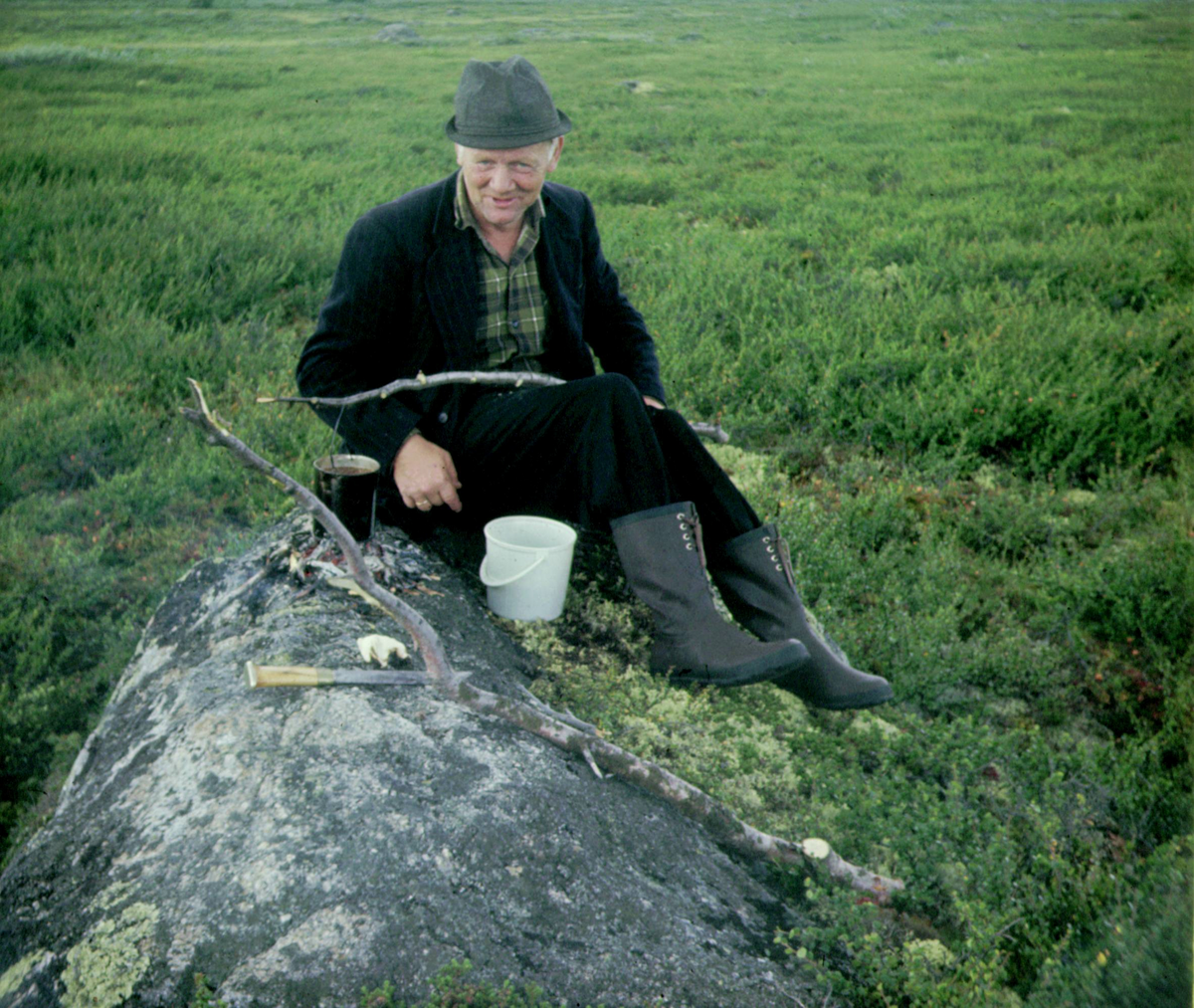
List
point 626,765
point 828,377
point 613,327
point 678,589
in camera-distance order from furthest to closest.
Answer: point 828,377
point 613,327
point 678,589
point 626,765

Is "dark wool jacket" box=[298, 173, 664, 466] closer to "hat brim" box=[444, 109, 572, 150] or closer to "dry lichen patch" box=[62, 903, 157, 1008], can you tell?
"hat brim" box=[444, 109, 572, 150]

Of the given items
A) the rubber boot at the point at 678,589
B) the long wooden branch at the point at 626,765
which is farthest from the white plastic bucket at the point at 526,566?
the long wooden branch at the point at 626,765

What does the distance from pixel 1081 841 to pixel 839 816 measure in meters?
0.65

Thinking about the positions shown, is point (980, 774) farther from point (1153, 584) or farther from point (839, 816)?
point (1153, 584)

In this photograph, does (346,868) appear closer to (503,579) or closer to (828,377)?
(503,579)

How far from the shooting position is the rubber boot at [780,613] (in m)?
3.17

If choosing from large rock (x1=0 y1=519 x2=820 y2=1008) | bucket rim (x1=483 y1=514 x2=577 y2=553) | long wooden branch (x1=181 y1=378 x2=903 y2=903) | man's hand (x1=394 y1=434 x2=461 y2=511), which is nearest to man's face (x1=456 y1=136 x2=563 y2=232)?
man's hand (x1=394 y1=434 x2=461 y2=511)

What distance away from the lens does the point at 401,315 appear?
3.44 metres

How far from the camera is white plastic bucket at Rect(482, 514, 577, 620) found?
10.1ft

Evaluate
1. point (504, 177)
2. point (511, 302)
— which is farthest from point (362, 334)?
point (504, 177)

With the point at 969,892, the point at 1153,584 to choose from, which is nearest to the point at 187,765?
the point at 969,892

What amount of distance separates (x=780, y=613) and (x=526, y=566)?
35.3 inches

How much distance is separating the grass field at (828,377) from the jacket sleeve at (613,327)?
3.08 ft

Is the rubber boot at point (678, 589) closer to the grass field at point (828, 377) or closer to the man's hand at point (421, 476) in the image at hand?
the grass field at point (828, 377)
